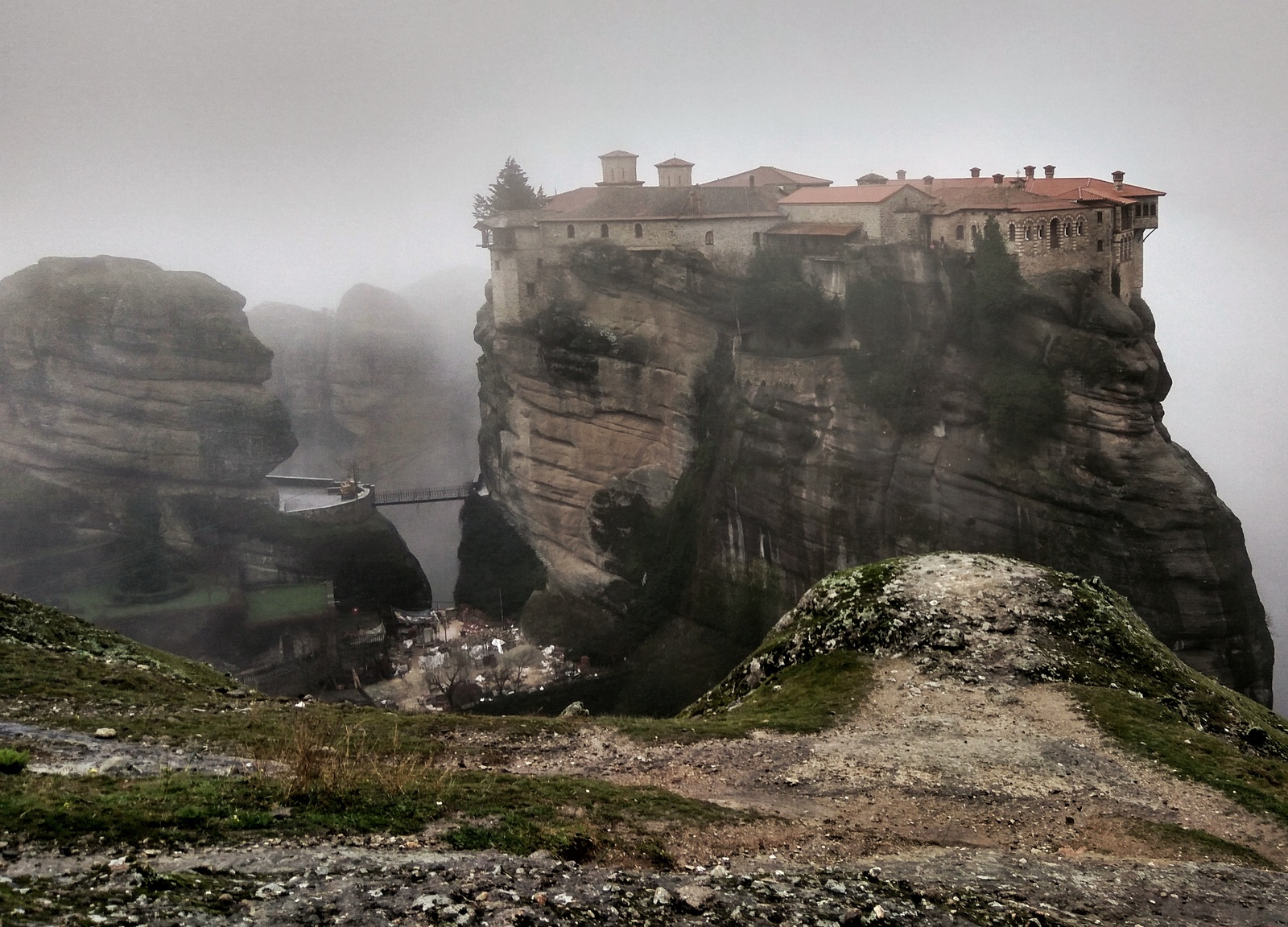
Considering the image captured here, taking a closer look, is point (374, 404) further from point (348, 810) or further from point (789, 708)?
point (348, 810)

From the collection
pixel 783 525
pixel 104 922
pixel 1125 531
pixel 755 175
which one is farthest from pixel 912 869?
pixel 755 175

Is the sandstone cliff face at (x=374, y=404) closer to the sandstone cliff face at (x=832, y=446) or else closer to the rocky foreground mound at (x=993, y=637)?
the sandstone cliff face at (x=832, y=446)

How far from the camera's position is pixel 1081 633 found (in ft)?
58.5

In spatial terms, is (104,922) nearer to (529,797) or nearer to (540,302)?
(529,797)

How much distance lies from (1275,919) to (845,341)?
34.1m

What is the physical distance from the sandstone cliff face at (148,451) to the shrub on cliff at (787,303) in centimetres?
2147

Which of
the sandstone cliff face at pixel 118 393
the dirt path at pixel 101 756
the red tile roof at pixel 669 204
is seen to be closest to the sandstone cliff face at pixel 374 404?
the sandstone cliff face at pixel 118 393

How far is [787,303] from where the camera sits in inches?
1722

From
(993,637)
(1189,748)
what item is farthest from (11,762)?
(993,637)

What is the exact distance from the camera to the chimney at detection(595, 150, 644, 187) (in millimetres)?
52312

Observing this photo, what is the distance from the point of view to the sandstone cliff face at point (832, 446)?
37.5 meters

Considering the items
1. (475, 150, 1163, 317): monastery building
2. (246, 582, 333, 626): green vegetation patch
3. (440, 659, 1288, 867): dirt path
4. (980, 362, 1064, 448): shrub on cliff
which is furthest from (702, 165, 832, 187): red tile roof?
(440, 659, 1288, 867): dirt path

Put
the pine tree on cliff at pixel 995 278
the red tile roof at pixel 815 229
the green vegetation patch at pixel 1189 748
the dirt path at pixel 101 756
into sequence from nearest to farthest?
the dirt path at pixel 101 756, the green vegetation patch at pixel 1189 748, the pine tree on cliff at pixel 995 278, the red tile roof at pixel 815 229

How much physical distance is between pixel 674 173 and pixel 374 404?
107ft
